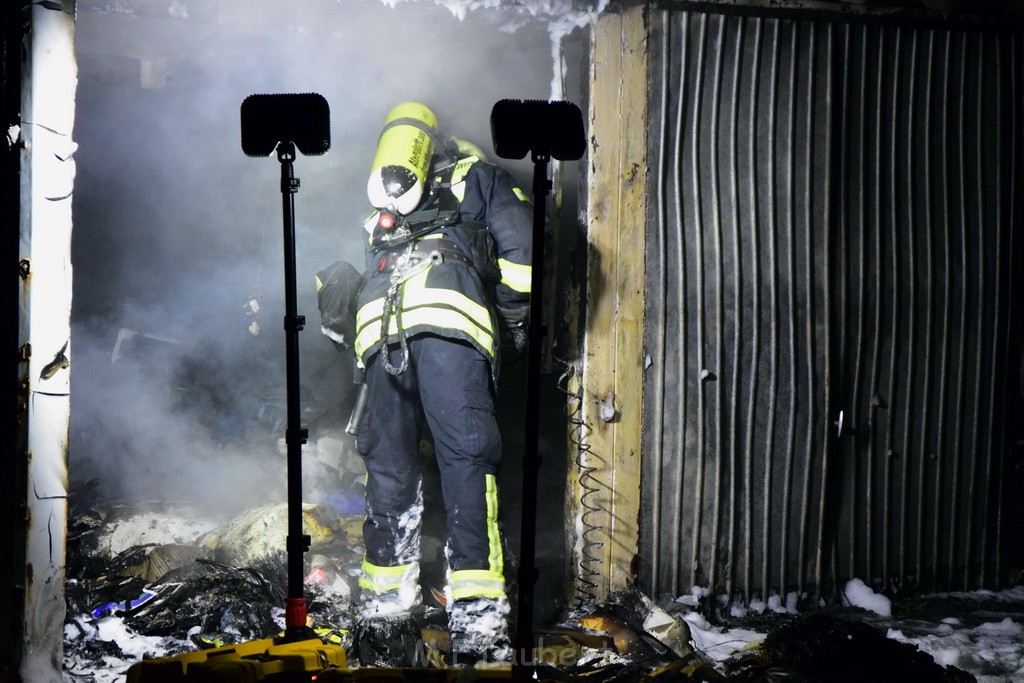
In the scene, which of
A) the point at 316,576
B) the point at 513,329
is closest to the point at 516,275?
the point at 513,329

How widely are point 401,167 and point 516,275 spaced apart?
90 cm

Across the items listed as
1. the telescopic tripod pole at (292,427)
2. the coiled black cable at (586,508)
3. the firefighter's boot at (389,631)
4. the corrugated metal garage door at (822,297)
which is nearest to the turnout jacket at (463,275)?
the coiled black cable at (586,508)

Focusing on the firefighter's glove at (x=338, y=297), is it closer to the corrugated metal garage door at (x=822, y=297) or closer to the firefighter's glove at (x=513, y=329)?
the firefighter's glove at (x=513, y=329)

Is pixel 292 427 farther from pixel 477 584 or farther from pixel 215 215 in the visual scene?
pixel 215 215

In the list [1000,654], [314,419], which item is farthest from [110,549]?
[1000,654]

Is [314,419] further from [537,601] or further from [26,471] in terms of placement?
[26,471]

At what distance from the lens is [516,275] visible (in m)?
4.32

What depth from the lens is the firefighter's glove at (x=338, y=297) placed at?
15.3 ft

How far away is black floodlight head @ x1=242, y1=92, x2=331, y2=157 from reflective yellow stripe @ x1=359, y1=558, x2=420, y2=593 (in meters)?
2.52

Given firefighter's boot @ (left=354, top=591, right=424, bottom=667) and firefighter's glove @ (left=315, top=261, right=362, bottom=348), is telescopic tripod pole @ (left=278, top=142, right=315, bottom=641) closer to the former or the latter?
firefighter's boot @ (left=354, top=591, right=424, bottom=667)

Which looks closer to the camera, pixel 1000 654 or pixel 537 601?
pixel 1000 654

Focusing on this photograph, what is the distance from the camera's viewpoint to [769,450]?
182 inches

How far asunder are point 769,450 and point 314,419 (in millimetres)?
3635

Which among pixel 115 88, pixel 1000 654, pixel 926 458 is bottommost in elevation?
pixel 1000 654
